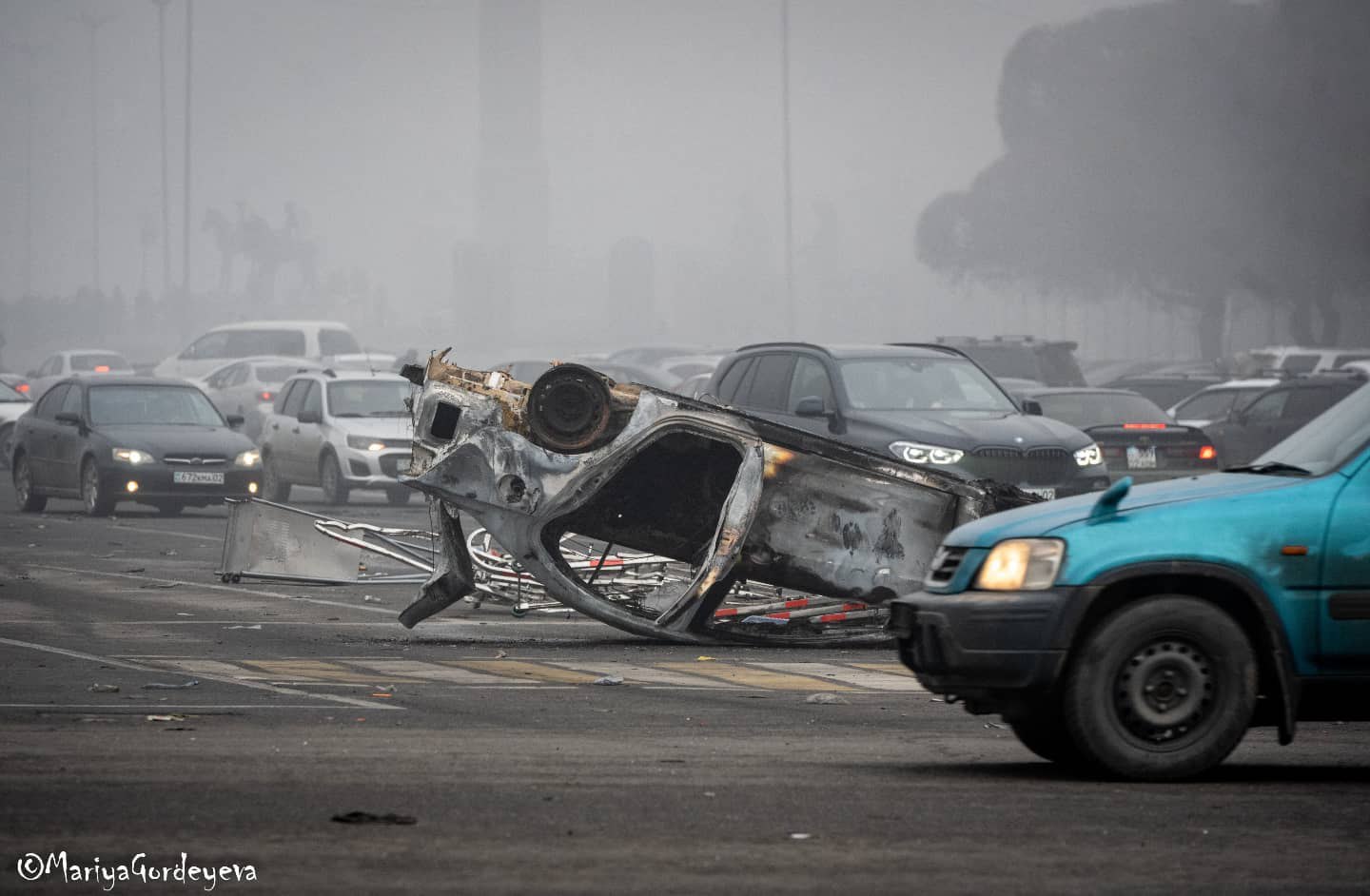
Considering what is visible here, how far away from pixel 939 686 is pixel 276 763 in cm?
241

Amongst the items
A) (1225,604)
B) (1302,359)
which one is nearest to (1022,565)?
(1225,604)

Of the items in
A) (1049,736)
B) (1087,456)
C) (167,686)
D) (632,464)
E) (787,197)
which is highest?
(787,197)

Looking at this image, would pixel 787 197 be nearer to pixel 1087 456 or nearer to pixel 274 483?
pixel 274 483

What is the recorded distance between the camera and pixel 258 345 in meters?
43.1

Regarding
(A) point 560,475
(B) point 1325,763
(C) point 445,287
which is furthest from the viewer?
(C) point 445,287

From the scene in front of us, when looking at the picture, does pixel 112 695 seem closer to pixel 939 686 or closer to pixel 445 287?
pixel 939 686

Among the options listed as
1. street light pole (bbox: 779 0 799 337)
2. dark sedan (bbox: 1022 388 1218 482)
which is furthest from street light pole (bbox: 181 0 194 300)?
dark sedan (bbox: 1022 388 1218 482)

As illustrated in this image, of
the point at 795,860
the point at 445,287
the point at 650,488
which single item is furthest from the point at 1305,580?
the point at 445,287

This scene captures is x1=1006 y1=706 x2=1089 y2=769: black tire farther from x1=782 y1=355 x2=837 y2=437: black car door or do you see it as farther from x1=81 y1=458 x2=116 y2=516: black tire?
x1=81 y1=458 x2=116 y2=516: black tire

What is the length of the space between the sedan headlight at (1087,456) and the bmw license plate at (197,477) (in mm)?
11051

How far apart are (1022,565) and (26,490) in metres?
20.6

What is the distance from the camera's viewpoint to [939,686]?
304 inches

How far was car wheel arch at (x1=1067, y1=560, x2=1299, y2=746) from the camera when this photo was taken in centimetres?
738

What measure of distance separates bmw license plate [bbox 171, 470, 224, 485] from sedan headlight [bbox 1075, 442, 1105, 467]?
11.1m
